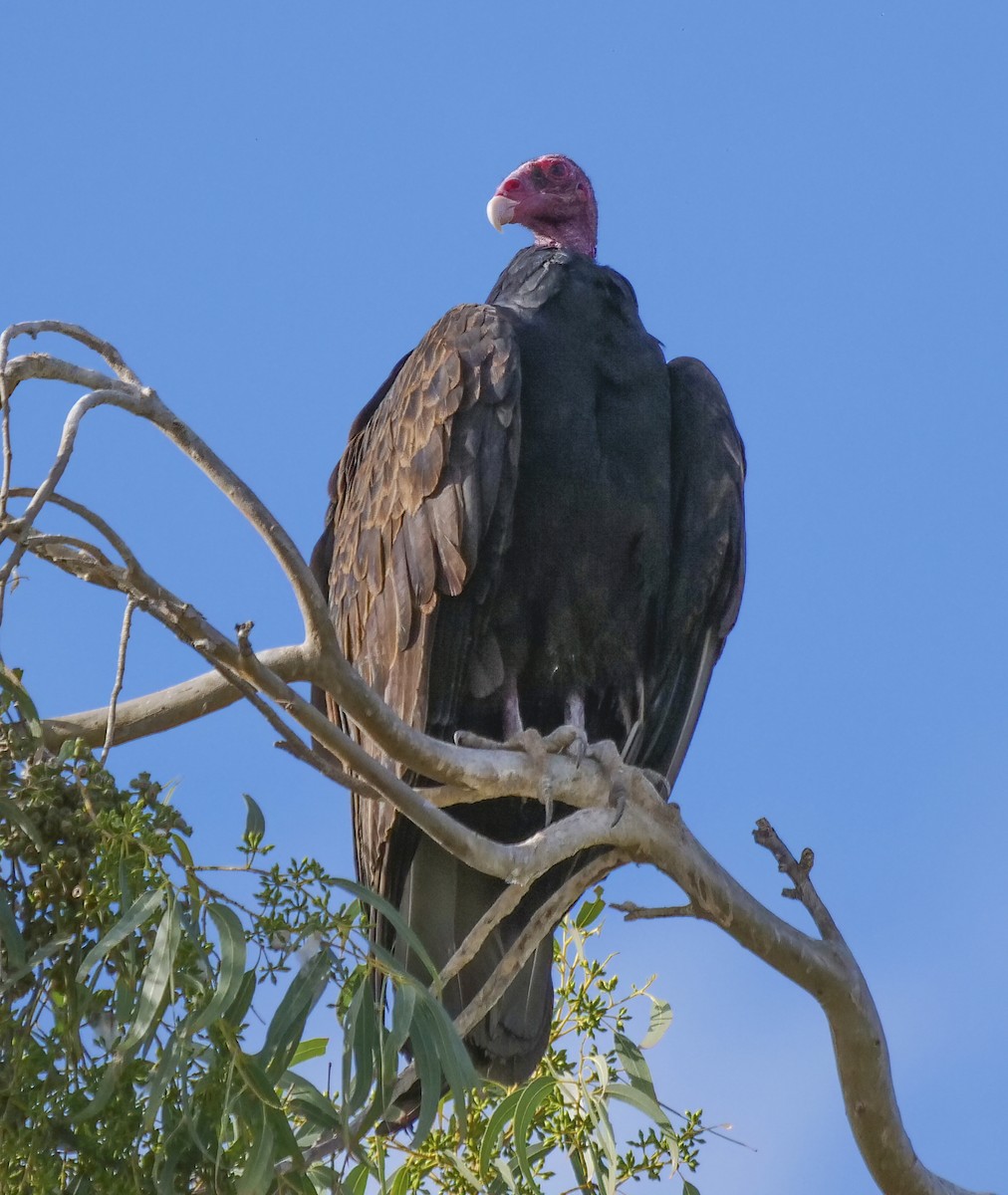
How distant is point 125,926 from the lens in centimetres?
253

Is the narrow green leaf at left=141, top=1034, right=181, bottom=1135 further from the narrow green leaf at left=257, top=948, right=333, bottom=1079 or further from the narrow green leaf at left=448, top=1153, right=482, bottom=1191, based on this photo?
the narrow green leaf at left=448, top=1153, right=482, bottom=1191

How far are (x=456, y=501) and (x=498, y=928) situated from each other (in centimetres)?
114

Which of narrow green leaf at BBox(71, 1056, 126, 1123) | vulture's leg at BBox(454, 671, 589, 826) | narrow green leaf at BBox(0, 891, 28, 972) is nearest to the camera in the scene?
narrow green leaf at BBox(71, 1056, 126, 1123)

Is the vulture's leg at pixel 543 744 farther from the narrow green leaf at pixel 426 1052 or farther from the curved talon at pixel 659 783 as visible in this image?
the narrow green leaf at pixel 426 1052

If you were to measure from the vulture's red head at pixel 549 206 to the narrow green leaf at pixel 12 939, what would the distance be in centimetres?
404

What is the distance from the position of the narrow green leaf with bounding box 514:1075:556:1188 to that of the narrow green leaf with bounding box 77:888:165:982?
4.21ft

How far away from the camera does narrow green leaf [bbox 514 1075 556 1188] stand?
3598 mm

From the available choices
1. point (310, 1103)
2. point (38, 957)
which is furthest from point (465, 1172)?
point (38, 957)

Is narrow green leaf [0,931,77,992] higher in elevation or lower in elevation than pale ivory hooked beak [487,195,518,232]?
lower

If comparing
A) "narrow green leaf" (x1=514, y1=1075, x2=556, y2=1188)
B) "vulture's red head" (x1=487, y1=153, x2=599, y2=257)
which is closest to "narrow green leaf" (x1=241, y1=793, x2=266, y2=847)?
"narrow green leaf" (x1=514, y1=1075, x2=556, y2=1188)

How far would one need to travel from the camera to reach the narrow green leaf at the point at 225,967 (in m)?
2.56

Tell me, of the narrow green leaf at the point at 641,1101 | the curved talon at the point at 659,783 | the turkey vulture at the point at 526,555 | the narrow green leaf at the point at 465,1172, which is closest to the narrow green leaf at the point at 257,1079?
the narrow green leaf at the point at 465,1172

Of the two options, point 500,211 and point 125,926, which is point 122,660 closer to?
point 125,926

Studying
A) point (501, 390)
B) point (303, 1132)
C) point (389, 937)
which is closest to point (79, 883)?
point (303, 1132)
